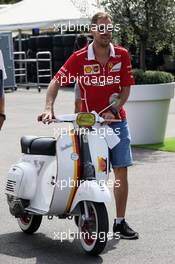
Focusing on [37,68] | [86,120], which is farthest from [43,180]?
[37,68]

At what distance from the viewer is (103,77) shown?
20.0ft

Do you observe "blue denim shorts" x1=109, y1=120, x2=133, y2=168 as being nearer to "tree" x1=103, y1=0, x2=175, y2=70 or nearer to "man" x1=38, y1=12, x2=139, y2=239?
"man" x1=38, y1=12, x2=139, y2=239

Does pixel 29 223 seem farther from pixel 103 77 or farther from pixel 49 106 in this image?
pixel 103 77

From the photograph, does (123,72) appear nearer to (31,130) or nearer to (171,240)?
(171,240)

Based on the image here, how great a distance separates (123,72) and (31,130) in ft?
26.0

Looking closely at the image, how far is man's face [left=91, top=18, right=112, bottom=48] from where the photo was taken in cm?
600

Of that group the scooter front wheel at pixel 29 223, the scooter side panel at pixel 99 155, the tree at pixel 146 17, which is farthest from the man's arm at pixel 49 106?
the tree at pixel 146 17

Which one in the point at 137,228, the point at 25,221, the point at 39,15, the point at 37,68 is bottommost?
the point at 37,68

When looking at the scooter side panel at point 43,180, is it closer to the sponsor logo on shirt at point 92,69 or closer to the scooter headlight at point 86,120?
the scooter headlight at point 86,120

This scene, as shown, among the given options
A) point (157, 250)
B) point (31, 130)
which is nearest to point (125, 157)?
point (157, 250)

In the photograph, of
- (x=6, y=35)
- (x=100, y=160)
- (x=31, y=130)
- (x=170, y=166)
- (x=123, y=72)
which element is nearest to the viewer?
(x=100, y=160)

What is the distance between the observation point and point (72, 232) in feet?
21.1

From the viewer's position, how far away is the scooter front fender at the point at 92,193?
219 inches

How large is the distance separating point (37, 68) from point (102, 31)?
20424 mm
